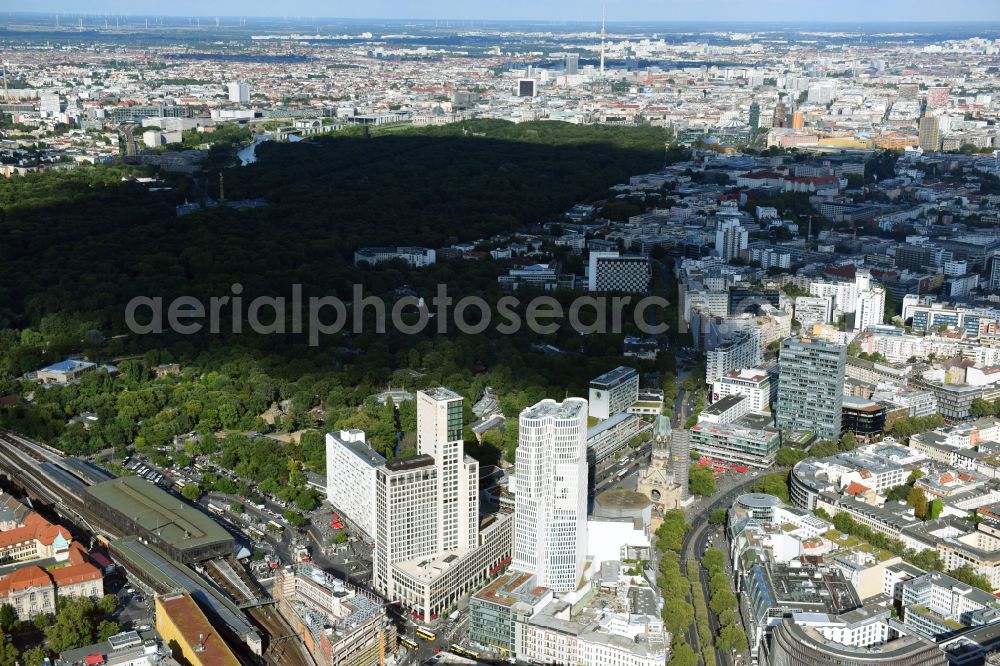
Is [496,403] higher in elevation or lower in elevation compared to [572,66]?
lower

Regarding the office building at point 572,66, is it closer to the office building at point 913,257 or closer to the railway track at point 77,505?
the office building at point 913,257

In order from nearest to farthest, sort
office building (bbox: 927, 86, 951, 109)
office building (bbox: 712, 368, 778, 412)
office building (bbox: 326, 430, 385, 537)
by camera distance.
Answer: office building (bbox: 326, 430, 385, 537) < office building (bbox: 712, 368, 778, 412) < office building (bbox: 927, 86, 951, 109)

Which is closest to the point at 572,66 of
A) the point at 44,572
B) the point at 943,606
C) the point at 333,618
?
the point at 943,606

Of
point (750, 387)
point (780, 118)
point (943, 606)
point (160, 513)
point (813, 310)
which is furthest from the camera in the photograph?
point (780, 118)

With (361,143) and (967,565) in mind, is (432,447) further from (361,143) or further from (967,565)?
(361,143)

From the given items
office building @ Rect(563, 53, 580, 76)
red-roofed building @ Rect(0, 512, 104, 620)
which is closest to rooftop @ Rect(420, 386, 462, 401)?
red-roofed building @ Rect(0, 512, 104, 620)

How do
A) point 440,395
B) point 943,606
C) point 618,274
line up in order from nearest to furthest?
1. point 943,606
2. point 440,395
3. point 618,274

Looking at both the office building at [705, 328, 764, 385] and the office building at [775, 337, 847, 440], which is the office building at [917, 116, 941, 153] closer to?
the office building at [705, 328, 764, 385]

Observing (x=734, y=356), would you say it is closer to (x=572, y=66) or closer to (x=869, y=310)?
(x=869, y=310)
